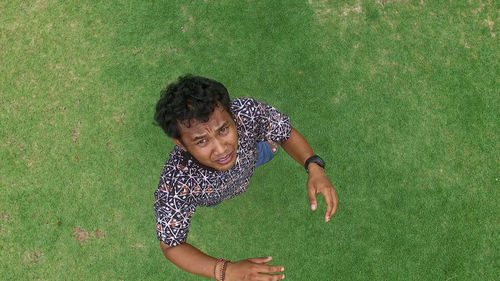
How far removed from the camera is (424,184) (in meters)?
3.45

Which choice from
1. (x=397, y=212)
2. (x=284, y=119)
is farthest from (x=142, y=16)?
(x=397, y=212)

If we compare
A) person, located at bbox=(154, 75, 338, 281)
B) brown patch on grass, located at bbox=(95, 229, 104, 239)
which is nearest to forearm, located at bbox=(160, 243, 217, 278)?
person, located at bbox=(154, 75, 338, 281)

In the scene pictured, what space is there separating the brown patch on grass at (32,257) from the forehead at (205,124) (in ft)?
7.80

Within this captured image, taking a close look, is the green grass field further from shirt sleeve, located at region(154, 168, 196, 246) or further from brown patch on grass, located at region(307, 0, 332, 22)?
shirt sleeve, located at region(154, 168, 196, 246)

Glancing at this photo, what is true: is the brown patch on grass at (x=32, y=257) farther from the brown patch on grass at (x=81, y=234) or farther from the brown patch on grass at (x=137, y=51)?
the brown patch on grass at (x=137, y=51)

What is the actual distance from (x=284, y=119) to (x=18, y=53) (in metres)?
2.84

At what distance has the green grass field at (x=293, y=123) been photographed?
11.2 ft

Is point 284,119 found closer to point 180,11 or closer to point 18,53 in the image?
point 180,11

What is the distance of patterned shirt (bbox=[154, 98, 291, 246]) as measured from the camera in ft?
7.36

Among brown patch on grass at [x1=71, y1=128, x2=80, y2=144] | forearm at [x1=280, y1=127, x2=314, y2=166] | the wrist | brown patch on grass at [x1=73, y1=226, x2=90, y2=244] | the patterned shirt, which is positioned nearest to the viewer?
the patterned shirt

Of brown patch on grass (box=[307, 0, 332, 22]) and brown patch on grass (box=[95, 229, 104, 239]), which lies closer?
brown patch on grass (box=[95, 229, 104, 239])

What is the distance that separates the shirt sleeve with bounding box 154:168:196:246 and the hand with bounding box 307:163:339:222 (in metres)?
0.81

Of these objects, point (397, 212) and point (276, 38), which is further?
point (276, 38)

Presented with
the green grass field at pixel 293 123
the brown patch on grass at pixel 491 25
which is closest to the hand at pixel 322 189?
the green grass field at pixel 293 123
